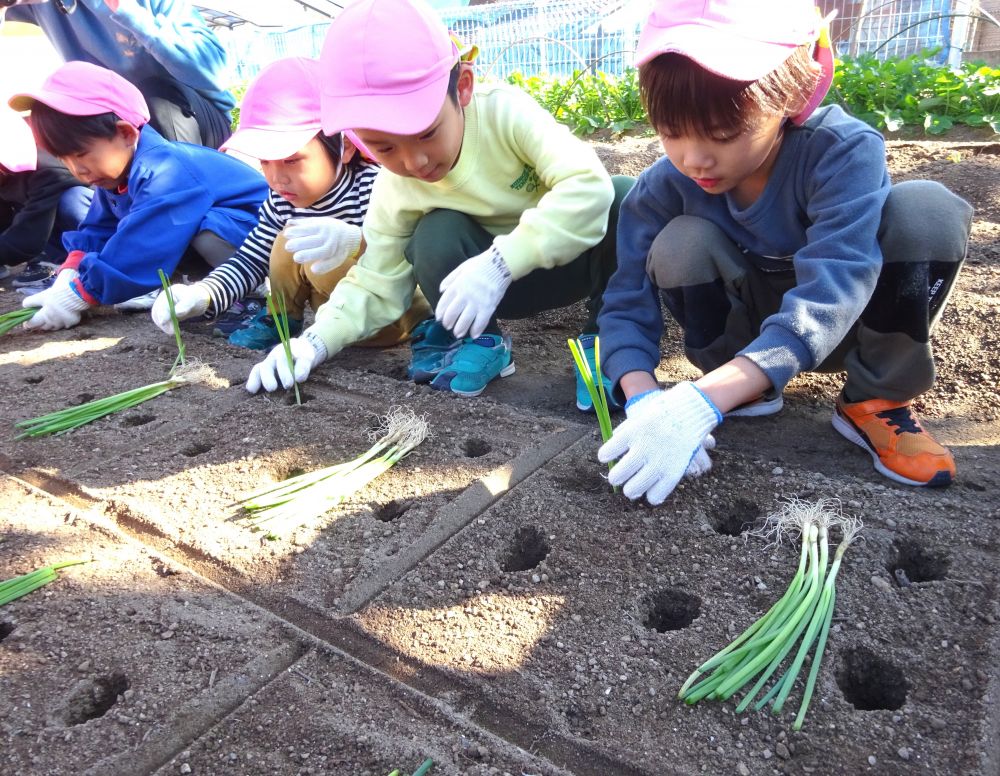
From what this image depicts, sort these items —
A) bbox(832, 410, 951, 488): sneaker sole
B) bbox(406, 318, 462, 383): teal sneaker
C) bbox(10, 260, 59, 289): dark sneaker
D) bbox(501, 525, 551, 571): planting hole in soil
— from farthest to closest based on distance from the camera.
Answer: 1. bbox(10, 260, 59, 289): dark sneaker
2. bbox(406, 318, 462, 383): teal sneaker
3. bbox(832, 410, 951, 488): sneaker sole
4. bbox(501, 525, 551, 571): planting hole in soil

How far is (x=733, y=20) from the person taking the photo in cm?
126

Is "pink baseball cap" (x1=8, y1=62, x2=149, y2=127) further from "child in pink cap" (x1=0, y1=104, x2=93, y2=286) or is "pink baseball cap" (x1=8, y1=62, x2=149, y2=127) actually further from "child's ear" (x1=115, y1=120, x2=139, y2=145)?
"child in pink cap" (x1=0, y1=104, x2=93, y2=286)

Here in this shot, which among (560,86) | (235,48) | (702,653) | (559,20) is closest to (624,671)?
(702,653)

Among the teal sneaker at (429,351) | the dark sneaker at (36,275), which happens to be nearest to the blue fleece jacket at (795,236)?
the teal sneaker at (429,351)

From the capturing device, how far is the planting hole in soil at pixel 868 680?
3.65 feet

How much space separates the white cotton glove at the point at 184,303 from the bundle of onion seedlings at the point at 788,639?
2023 millimetres

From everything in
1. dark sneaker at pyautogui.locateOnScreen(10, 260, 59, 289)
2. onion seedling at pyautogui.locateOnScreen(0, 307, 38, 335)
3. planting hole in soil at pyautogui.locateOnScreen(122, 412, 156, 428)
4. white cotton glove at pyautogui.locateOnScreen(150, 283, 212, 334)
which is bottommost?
dark sneaker at pyautogui.locateOnScreen(10, 260, 59, 289)

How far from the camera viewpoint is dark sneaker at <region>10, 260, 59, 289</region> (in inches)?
151

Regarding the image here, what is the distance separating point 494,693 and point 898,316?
1141mm

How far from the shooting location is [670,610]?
1.29 meters

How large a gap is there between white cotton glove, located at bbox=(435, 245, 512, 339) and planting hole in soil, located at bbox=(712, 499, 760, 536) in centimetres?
79

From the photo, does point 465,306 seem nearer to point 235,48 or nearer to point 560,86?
→ point 560,86

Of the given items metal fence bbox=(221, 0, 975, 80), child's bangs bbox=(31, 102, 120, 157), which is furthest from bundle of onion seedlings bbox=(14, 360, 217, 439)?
metal fence bbox=(221, 0, 975, 80)

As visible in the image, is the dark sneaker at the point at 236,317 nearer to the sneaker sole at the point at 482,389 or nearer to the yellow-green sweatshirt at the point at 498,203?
the yellow-green sweatshirt at the point at 498,203
